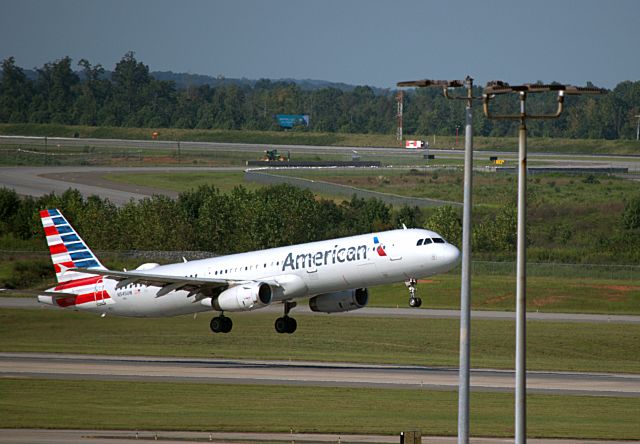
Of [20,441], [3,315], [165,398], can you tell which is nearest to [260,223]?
[3,315]

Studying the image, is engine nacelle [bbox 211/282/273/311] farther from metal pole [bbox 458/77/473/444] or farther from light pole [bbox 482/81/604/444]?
light pole [bbox 482/81/604/444]

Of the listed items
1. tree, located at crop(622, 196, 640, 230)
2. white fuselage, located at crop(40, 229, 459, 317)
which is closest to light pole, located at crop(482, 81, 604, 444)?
white fuselage, located at crop(40, 229, 459, 317)

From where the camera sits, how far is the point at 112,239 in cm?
13075

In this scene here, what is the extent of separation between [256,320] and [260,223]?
38.4 metres

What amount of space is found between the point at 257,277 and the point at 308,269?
428cm

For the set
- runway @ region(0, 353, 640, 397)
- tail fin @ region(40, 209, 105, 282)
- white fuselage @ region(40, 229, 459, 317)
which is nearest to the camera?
white fuselage @ region(40, 229, 459, 317)

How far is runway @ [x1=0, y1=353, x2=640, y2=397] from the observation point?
67438mm

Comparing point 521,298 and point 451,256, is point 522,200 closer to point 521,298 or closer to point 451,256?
point 521,298

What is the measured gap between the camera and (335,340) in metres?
89.2

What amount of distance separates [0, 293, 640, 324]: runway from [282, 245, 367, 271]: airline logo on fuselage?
89.2 feet

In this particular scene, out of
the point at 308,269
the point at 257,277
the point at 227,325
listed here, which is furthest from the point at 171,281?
the point at 308,269

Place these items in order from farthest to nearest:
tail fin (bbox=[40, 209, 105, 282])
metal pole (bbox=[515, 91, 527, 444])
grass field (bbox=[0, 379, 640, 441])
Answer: tail fin (bbox=[40, 209, 105, 282]), grass field (bbox=[0, 379, 640, 441]), metal pole (bbox=[515, 91, 527, 444])

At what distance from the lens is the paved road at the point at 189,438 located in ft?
161

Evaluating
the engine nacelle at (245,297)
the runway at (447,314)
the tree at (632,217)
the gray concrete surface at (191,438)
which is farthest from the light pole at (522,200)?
the tree at (632,217)
